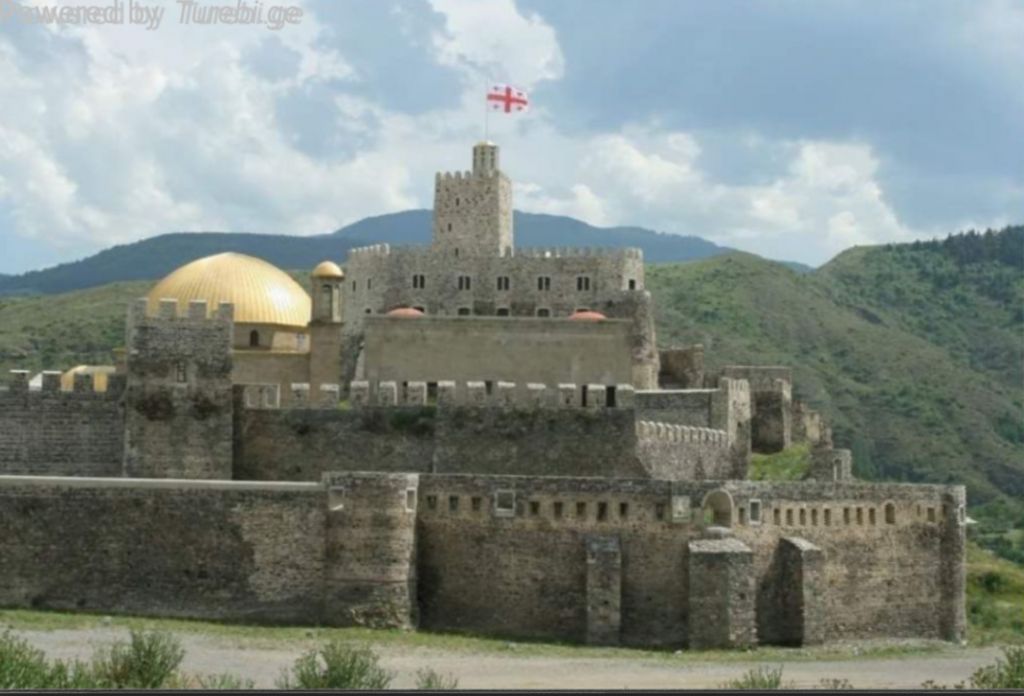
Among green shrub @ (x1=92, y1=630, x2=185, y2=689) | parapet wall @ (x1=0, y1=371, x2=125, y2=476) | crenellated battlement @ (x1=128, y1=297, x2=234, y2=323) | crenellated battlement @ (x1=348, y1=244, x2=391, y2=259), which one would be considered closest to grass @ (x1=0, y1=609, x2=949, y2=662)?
green shrub @ (x1=92, y1=630, x2=185, y2=689)

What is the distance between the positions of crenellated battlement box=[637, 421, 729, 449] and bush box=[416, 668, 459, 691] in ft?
44.3

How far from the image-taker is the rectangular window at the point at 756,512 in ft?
123

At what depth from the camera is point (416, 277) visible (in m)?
59.8

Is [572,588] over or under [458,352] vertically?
under

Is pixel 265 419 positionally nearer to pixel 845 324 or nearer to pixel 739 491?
pixel 739 491

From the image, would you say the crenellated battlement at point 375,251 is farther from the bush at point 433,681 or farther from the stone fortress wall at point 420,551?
the bush at point 433,681

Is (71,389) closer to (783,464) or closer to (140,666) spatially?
(140,666)

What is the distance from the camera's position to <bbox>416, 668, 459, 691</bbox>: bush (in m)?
27.8

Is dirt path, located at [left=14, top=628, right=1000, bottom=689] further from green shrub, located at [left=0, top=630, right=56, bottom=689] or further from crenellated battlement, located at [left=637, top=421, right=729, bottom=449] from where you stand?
crenellated battlement, located at [left=637, top=421, right=729, bottom=449]

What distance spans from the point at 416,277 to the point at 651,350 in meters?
8.75

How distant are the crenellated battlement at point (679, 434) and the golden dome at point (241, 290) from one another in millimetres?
11914

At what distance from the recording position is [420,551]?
3794 cm

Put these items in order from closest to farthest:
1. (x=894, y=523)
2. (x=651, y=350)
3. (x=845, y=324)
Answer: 1. (x=894, y=523)
2. (x=651, y=350)
3. (x=845, y=324)

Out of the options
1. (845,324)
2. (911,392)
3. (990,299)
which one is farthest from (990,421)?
(990,299)
